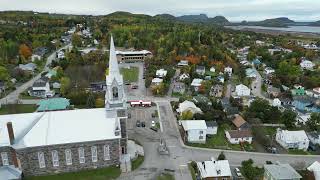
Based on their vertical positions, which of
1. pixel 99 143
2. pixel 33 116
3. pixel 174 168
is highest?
pixel 33 116

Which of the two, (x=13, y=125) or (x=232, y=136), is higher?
(x=13, y=125)

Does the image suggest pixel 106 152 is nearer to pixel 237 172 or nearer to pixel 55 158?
pixel 55 158

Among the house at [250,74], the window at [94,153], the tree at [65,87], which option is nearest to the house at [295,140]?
the window at [94,153]

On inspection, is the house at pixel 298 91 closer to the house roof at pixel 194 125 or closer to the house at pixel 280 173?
the house roof at pixel 194 125

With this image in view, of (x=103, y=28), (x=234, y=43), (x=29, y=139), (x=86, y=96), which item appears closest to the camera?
(x=29, y=139)

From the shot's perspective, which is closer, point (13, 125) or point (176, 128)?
point (13, 125)

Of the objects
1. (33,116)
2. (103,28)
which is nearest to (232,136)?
(33,116)

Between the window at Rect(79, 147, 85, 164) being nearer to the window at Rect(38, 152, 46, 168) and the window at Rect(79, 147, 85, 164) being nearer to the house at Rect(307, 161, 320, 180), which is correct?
the window at Rect(38, 152, 46, 168)

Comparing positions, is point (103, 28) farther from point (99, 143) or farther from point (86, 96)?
point (99, 143)
